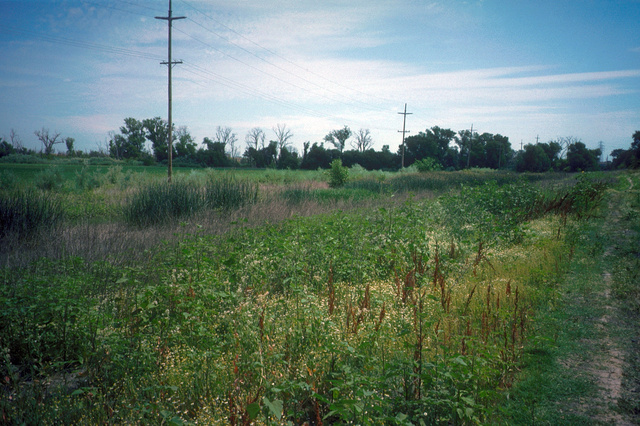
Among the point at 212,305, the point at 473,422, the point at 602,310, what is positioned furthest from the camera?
the point at 602,310

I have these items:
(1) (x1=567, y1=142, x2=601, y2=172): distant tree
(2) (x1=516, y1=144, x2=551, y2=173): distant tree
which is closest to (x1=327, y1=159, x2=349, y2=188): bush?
(1) (x1=567, y1=142, x2=601, y2=172): distant tree

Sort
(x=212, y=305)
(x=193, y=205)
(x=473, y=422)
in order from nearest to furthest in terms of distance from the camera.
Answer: (x=473, y=422) < (x=212, y=305) < (x=193, y=205)

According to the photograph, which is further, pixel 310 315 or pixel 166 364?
pixel 310 315

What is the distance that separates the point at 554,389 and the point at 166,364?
3741 millimetres

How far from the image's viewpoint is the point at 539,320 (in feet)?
16.2

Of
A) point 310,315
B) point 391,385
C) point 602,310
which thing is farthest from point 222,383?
point 602,310

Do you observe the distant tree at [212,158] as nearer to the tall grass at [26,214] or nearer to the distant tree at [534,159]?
the tall grass at [26,214]

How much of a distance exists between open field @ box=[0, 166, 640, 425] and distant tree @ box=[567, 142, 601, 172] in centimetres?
7350

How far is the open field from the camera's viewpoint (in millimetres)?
2877

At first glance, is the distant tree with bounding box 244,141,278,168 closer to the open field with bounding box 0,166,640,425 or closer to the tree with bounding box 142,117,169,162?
the tree with bounding box 142,117,169,162

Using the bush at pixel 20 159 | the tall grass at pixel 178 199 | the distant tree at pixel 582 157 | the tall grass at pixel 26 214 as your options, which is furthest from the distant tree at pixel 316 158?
the tall grass at pixel 26 214

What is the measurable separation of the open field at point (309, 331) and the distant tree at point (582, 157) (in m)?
73.5

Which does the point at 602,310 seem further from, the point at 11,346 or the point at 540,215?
the point at 540,215

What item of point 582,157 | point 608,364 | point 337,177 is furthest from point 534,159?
point 608,364
